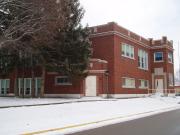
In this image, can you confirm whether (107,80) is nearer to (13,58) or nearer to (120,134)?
(13,58)

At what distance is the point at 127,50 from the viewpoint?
141 feet

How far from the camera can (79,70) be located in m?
33.0

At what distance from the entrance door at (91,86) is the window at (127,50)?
675 centimetres

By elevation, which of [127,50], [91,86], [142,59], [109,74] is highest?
[127,50]

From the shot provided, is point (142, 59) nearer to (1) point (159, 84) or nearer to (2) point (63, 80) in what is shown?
(1) point (159, 84)

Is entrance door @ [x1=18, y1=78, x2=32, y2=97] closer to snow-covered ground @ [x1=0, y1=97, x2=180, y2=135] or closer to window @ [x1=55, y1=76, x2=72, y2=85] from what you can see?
window @ [x1=55, y1=76, x2=72, y2=85]

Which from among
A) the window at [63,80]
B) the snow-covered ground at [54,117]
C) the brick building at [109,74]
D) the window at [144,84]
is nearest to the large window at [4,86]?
the brick building at [109,74]

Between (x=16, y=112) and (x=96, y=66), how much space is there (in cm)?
2065

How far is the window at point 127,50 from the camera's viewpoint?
138 feet

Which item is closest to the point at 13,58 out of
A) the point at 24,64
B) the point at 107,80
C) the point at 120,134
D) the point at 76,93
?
the point at 24,64

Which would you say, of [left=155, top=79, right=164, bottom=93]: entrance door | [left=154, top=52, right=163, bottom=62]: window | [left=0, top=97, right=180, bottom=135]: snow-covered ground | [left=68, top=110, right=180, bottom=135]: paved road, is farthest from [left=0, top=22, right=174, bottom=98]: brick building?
[left=68, top=110, right=180, bottom=135]: paved road

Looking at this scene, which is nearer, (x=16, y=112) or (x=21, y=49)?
(x=16, y=112)

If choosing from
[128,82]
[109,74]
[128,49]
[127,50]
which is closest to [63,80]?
[109,74]

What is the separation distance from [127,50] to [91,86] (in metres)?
8.62
